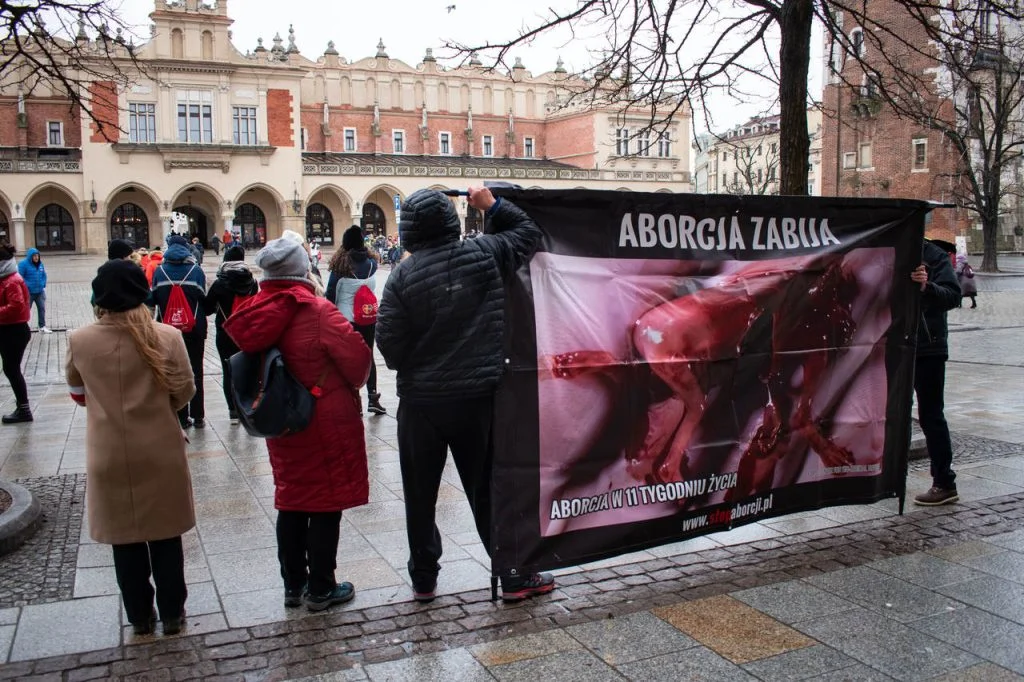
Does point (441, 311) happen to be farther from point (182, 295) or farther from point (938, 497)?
point (182, 295)

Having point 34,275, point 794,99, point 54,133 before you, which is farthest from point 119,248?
point 54,133

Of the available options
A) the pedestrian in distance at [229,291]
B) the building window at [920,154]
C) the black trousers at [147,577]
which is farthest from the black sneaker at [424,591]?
the building window at [920,154]

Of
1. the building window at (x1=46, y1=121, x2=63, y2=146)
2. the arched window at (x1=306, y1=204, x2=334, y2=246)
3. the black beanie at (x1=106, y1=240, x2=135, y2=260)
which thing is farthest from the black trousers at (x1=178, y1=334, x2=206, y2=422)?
the building window at (x1=46, y1=121, x2=63, y2=146)

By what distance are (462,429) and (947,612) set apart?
2403 millimetres

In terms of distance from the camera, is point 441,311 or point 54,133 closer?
point 441,311

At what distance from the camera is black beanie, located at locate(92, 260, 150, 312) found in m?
4.08

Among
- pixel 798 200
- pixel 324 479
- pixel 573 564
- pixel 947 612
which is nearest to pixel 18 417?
→ pixel 324 479

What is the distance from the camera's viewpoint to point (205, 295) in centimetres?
891

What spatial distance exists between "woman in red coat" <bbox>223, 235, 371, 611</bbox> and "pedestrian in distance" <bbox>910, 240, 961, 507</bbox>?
354 centimetres

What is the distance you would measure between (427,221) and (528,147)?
74.5 metres

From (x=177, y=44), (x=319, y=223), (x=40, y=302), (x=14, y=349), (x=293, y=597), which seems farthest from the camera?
(x=319, y=223)

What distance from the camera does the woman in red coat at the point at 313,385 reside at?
4.20 meters

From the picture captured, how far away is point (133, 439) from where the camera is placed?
413 cm

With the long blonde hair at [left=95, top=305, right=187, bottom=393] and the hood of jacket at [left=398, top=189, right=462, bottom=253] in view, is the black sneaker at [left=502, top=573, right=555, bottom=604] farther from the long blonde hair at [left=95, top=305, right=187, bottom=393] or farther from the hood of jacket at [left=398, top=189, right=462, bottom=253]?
the long blonde hair at [left=95, top=305, right=187, bottom=393]
